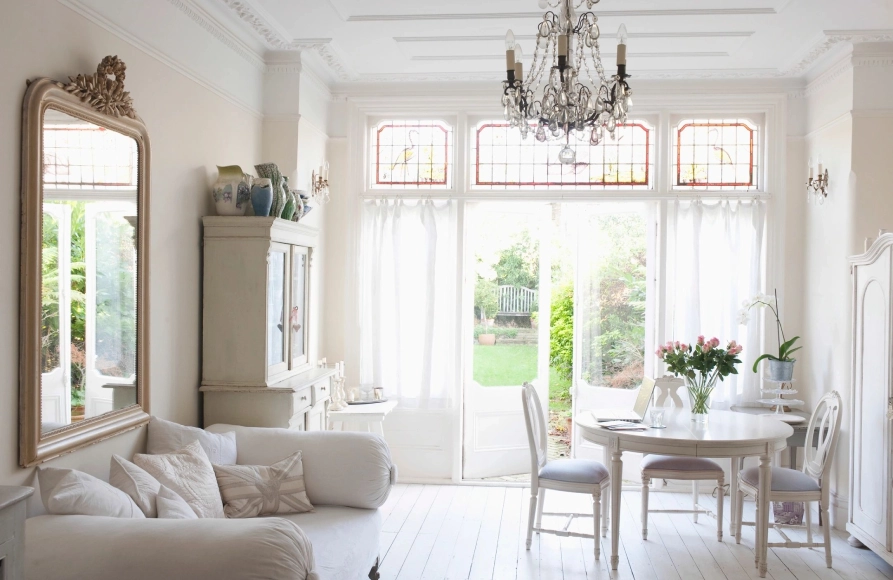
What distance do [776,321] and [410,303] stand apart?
2.73 metres

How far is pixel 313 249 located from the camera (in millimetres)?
4824

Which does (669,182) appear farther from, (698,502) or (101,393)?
(101,393)

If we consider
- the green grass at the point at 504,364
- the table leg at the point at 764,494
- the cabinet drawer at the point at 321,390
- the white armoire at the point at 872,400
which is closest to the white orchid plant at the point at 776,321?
the white armoire at the point at 872,400

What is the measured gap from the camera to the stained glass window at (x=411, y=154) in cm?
598

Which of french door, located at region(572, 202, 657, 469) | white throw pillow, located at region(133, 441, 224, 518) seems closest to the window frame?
french door, located at region(572, 202, 657, 469)

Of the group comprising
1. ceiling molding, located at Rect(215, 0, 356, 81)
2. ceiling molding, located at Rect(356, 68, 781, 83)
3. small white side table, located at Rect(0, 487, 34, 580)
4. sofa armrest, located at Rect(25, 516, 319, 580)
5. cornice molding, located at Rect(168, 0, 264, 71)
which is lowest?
sofa armrest, located at Rect(25, 516, 319, 580)

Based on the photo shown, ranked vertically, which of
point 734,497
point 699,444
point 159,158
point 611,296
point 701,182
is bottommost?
point 734,497

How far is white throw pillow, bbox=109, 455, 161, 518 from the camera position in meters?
2.82

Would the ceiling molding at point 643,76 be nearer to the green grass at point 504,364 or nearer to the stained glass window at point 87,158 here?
the green grass at point 504,364

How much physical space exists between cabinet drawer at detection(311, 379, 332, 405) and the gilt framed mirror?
1270 mm

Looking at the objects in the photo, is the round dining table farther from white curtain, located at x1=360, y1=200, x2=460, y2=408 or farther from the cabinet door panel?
white curtain, located at x1=360, y1=200, x2=460, y2=408

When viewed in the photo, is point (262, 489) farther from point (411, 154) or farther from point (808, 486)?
point (411, 154)

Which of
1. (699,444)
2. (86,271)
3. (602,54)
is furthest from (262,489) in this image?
(602,54)

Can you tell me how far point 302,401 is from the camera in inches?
170
